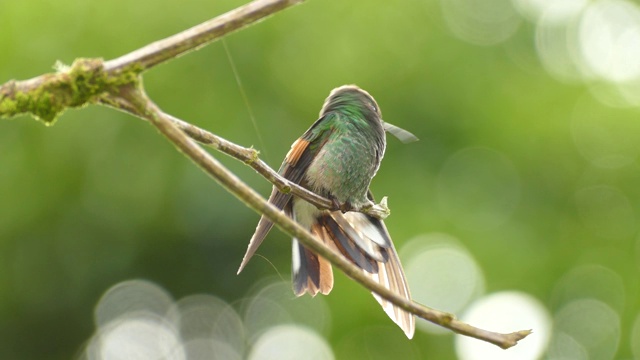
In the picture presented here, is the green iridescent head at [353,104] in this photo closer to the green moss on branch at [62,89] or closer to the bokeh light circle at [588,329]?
the green moss on branch at [62,89]

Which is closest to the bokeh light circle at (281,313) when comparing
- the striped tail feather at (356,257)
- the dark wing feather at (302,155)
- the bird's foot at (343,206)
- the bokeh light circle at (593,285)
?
the bokeh light circle at (593,285)

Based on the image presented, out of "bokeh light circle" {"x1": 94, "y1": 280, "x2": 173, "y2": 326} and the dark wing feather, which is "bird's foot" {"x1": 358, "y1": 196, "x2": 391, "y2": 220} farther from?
"bokeh light circle" {"x1": 94, "y1": 280, "x2": 173, "y2": 326}

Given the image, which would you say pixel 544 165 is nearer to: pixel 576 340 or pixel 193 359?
pixel 576 340

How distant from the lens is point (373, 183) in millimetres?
9367

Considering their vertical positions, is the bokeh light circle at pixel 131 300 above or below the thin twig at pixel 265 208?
above

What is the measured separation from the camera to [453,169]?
35.1 feet

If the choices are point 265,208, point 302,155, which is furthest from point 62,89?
point 302,155

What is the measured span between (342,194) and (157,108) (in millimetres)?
1217

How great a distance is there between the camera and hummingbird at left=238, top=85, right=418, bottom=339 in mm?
1934

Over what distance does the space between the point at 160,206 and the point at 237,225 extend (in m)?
0.94

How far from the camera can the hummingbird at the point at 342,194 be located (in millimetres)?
1934

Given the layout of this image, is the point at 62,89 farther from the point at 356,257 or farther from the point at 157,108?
the point at 356,257

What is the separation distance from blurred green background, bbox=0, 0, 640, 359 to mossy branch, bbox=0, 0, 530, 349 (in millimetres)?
6221

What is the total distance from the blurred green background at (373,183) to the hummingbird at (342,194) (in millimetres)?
4992
